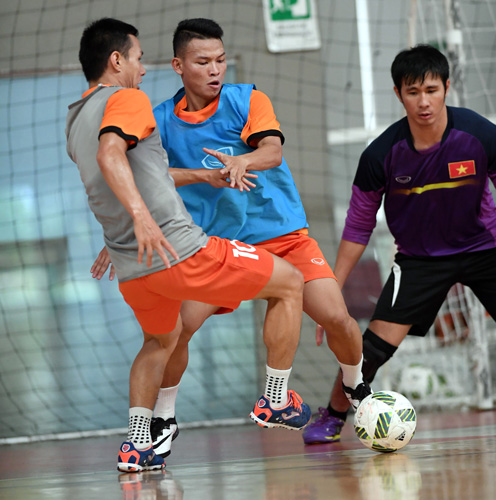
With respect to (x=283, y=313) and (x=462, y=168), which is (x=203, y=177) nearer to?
(x=283, y=313)

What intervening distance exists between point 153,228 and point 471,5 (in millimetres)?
5166

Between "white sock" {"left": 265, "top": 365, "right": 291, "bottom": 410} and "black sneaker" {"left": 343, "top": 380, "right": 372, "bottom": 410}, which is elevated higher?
"white sock" {"left": 265, "top": 365, "right": 291, "bottom": 410}

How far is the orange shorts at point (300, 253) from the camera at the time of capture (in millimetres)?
3227

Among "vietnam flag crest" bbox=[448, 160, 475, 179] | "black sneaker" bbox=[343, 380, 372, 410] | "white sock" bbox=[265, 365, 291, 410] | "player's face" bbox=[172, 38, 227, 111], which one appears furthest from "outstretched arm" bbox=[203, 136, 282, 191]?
"black sneaker" bbox=[343, 380, 372, 410]

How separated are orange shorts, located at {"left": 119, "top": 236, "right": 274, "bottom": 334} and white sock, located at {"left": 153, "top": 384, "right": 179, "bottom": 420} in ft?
2.00

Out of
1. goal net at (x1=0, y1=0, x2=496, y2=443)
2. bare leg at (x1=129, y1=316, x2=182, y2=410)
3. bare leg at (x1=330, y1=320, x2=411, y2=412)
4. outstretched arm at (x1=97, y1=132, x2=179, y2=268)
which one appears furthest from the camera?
goal net at (x1=0, y1=0, x2=496, y2=443)

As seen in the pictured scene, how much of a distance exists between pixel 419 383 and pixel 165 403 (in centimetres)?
307

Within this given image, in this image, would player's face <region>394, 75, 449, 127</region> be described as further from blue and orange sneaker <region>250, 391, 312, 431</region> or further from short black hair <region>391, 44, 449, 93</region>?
blue and orange sneaker <region>250, 391, 312, 431</region>

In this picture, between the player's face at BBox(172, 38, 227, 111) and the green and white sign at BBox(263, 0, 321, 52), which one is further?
the green and white sign at BBox(263, 0, 321, 52)

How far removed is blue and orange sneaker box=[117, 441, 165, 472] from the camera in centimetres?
280

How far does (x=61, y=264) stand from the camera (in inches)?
242

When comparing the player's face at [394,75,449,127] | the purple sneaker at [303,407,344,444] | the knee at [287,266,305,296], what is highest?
the player's face at [394,75,449,127]

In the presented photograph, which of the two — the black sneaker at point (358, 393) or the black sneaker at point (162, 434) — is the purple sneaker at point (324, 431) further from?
the black sneaker at point (162, 434)

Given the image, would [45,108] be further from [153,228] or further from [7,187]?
[153,228]
